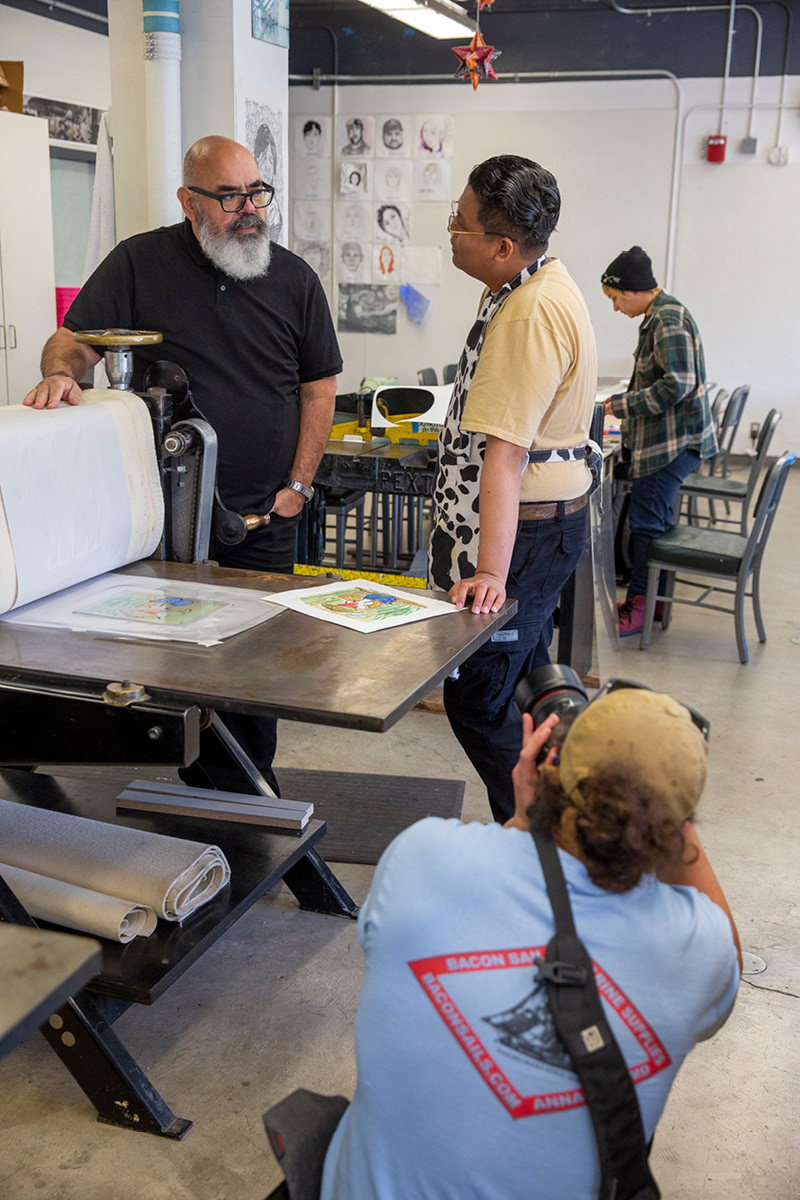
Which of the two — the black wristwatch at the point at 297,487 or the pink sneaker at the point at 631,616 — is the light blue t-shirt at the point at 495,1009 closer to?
the black wristwatch at the point at 297,487

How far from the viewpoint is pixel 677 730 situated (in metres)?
A: 0.98

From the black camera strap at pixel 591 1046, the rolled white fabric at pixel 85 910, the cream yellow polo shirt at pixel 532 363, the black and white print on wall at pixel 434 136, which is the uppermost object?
the black and white print on wall at pixel 434 136

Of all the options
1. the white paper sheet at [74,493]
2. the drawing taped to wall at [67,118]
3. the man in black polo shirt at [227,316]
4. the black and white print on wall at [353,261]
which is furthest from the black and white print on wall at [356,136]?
the white paper sheet at [74,493]

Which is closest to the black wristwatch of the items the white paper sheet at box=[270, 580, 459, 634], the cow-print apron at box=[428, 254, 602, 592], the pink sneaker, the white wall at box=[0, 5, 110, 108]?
the cow-print apron at box=[428, 254, 602, 592]

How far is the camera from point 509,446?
6.70 feet

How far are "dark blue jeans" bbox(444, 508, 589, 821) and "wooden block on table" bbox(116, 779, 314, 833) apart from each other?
38 centimetres

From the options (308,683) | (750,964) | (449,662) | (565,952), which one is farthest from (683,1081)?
(565,952)

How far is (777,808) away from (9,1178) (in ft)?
7.03

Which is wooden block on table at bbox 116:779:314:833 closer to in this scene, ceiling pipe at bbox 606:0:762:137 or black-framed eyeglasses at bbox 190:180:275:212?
black-framed eyeglasses at bbox 190:180:275:212

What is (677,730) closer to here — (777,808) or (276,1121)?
(276,1121)

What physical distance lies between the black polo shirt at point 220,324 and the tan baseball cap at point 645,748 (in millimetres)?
1782

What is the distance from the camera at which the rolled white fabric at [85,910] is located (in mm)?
1856

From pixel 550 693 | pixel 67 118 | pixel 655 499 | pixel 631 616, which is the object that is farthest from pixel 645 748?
pixel 67 118

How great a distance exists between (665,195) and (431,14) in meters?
3.26
